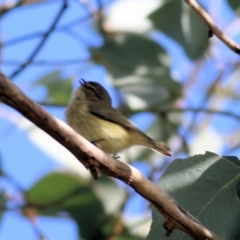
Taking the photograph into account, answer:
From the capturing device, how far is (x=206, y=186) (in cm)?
149

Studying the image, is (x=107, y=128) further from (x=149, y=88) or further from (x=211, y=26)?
(x=211, y=26)

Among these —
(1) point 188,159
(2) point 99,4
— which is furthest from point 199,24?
(1) point 188,159

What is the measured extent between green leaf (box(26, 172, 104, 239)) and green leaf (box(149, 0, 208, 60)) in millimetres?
678

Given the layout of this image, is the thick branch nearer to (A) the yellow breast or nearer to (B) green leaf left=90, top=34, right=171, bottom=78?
(A) the yellow breast

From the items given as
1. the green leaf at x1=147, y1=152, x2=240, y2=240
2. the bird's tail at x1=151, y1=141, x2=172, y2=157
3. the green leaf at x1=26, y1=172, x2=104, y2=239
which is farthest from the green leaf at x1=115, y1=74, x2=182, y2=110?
the green leaf at x1=147, y1=152, x2=240, y2=240

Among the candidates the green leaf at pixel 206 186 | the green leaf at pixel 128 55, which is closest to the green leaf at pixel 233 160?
the green leaf at pixel 206 186

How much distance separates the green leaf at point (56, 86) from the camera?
292cm

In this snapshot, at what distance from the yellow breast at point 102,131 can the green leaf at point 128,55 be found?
215 millimetres

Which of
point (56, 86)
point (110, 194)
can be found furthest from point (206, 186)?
point (56, 86)

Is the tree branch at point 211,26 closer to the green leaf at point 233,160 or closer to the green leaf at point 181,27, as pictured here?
the green leaf at point 233,160

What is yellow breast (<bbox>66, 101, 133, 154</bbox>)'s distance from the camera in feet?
7.97

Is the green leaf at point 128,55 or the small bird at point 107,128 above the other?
the green leaf at point 128,55

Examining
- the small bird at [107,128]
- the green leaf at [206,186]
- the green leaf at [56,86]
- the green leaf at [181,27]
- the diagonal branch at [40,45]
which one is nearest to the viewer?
the green leaf at [206,186]

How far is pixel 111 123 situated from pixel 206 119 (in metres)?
0.84
